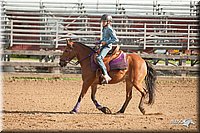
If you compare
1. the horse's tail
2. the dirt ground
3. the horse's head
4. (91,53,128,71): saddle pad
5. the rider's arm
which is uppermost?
the rider's arm

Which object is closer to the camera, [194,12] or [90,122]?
[90,122]

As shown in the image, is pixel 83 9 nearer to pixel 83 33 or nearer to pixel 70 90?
pixel 83 33

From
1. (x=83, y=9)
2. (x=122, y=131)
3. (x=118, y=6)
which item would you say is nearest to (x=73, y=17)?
(x=83, y=9)

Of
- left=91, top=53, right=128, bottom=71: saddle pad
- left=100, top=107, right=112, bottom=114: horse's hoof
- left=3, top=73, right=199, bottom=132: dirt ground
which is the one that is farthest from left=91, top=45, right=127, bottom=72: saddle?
left=3, top=73, right=199, bottom=132: dirt ground

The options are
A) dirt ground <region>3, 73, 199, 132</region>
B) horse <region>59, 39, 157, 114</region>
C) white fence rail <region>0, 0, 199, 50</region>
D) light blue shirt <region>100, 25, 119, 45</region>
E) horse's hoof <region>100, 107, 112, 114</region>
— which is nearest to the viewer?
dirt ground <region>3, 73, 199, 132</region>

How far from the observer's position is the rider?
10.4 meters

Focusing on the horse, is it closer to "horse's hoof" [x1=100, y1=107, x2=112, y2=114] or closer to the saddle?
"horse's hoof" [x1=100, y1=107, x2=112, y2=114]

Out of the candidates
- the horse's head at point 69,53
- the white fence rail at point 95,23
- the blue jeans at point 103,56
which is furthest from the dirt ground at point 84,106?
the white fence rail at point 95,23

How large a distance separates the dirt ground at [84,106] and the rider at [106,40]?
103 cm

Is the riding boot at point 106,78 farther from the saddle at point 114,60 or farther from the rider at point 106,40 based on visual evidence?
the saddle at point 114,60

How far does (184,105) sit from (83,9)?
14686mm

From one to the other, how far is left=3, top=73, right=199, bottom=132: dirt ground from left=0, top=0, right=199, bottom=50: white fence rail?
13.7ft

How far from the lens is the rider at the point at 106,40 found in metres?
10.4

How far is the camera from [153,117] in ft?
32.0
